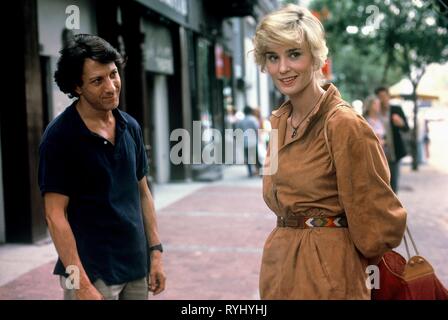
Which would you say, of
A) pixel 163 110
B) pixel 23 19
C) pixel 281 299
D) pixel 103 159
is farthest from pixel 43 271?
pixel 163 110

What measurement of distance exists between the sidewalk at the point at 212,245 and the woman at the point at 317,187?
330 cm

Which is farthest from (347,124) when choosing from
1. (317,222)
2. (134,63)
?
(134,63)

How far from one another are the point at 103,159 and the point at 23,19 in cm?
542

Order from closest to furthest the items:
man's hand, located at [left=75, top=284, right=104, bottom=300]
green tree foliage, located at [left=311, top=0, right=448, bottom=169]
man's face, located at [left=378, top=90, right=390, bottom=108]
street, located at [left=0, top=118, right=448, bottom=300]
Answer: man's hand, located at [left=75, top=284, right=104, bottom=300], street, located at [left=0, top=118, right=448, bottom=300], man's face, located at [left=378, top=90, right=390, bottom=108], green tree foliage, located at [left=311, top=0, right=448, bottom=169]

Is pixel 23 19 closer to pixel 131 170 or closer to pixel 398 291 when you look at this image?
pixel 131 170

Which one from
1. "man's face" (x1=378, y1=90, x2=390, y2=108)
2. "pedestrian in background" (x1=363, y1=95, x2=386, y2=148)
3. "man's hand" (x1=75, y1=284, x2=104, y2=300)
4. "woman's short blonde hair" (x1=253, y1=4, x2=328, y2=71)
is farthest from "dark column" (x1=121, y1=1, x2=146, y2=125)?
"woman's short blonde hair" (x1=253, y1=4, x2=328, y2=71)

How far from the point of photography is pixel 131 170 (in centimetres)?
280

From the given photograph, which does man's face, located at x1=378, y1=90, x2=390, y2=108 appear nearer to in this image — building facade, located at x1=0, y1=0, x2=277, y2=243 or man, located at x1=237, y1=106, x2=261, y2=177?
building facade, located at x1=0, y1=0, x2=277, y2=243

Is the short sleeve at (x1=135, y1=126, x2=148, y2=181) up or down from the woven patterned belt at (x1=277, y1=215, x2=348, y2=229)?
up

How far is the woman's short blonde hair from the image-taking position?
7.53 ft

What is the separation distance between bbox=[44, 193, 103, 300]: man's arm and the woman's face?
0.96m

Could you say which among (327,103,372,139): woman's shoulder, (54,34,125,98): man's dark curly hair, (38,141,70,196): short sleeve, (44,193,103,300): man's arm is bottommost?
(44,193,103,300): man's arm

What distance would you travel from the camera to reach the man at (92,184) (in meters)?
2.58

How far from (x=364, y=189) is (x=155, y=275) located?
119 cm
